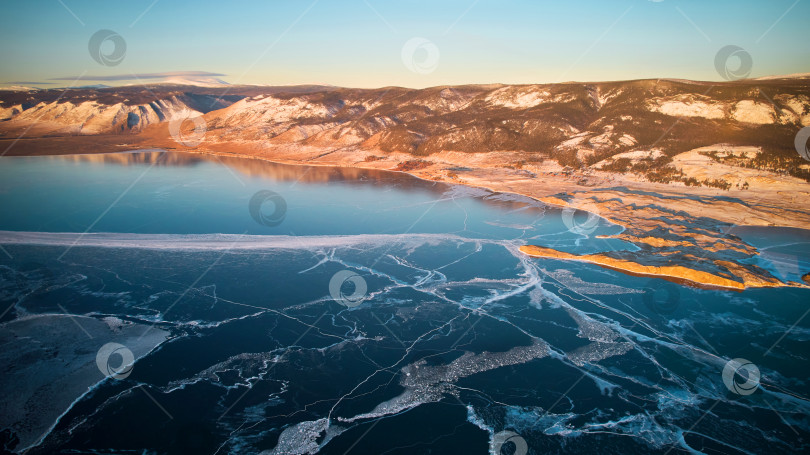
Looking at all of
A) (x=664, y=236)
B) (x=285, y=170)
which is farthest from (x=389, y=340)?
(x=285, y=170)

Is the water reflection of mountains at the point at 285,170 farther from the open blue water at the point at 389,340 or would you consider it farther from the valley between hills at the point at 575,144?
the open blue water at the point at 389,340

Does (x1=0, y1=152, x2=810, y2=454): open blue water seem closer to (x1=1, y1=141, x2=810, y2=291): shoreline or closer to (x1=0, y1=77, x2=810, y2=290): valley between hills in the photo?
(x1=1, y1=141, x2=810, y2=291): shoreline

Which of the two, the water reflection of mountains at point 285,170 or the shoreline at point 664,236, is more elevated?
the water reflection of mountains at point 285,170

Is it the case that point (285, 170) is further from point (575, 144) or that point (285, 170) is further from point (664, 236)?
point (664, 236)

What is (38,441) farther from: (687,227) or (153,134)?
(153,134)

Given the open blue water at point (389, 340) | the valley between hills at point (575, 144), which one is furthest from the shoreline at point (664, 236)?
the open blue water at point (389, 340)
